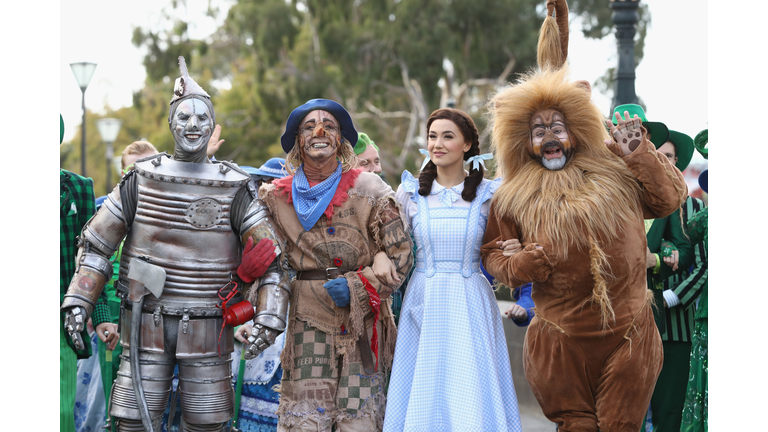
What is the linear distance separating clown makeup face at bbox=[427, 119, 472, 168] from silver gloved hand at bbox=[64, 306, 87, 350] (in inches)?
75.3

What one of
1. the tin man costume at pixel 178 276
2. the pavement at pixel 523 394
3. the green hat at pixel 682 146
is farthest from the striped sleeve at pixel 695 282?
the tin man costume at pixel 178 276

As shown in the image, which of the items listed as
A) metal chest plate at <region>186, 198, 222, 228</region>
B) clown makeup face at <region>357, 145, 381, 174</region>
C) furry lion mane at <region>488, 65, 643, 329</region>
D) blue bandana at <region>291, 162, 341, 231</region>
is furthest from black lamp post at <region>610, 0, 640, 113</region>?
metal chest plate at <region>186, 198, 222, 228</region>

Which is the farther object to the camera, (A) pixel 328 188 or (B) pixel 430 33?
(B) pixel 430 33

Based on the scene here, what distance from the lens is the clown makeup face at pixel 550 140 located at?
352 cm

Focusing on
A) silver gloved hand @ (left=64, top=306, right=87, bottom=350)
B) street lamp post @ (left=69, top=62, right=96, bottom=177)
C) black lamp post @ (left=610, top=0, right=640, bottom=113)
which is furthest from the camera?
street lamp post @ (left=69, top=62, right=96, bottom=177)

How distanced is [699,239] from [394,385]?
229cm

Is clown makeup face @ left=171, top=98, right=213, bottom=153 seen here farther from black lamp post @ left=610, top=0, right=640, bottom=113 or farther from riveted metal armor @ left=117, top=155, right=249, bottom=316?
black lamp post @ left=610, top=0, right=640, bottom=113

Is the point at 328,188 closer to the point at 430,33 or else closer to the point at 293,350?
the point at 293,350

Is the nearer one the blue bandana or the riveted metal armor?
the riveted metal armor

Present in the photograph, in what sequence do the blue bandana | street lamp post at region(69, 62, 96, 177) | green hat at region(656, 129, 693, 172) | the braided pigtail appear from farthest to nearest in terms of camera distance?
street lamp post at region(69, 62, 96, 177)
green hat at region(656, 129, 693, 172)
the braided pigtail
the blue bandana

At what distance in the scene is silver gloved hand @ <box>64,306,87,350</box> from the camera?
124 inches

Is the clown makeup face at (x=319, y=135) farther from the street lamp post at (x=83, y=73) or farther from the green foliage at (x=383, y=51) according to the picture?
the green foliage at (x=383, y=51)

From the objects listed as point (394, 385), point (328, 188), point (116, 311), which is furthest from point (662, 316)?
point (116, 311)

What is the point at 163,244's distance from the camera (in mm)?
3252
